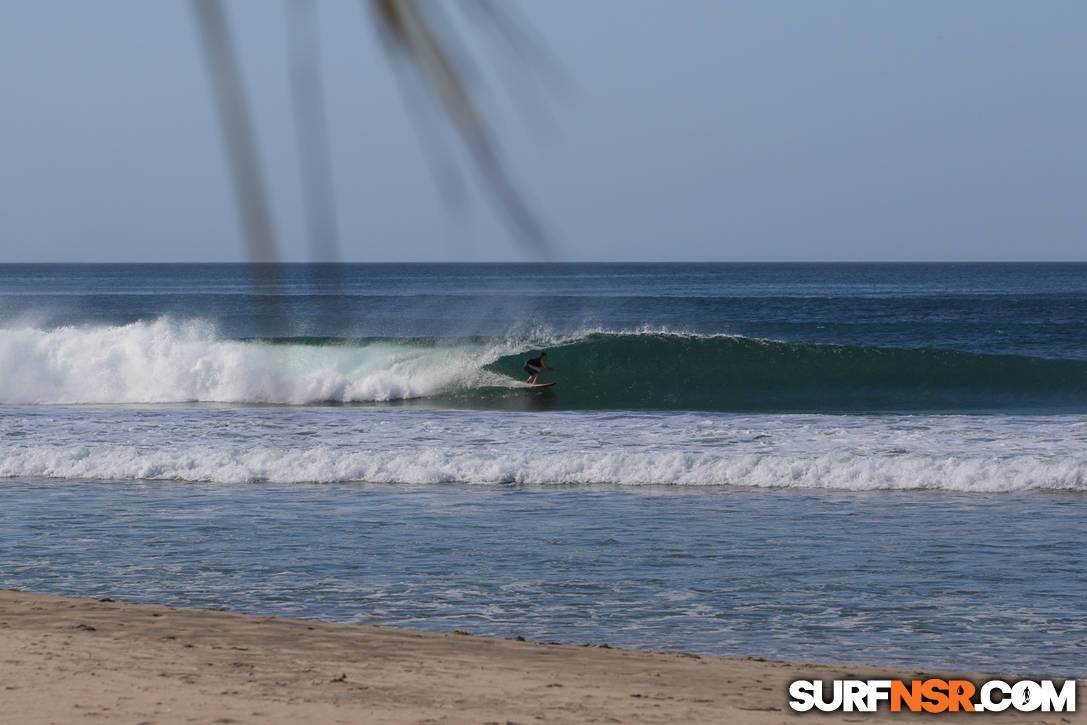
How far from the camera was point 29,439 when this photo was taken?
12047mm

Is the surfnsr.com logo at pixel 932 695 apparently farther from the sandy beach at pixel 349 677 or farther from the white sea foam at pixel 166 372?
the white sea foam at pixel 166 372

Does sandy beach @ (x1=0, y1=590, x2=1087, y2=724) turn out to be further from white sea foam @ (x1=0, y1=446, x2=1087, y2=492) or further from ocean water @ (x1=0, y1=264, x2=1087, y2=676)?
white sea foam @ (x1=0, y1=446, x2=1087, y2=492)

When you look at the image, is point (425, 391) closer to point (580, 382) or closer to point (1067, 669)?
point (580, 382)

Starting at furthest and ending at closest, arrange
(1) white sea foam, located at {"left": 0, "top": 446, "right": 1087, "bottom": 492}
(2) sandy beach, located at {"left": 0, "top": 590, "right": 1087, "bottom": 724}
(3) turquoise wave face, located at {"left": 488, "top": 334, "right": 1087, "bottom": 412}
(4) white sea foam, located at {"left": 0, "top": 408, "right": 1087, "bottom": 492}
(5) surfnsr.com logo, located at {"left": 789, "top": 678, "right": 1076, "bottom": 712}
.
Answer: (3) turquoise wave face, located at {"left": 488, "top": 334, "right": 1087, "bottom": 412} < (4) white sea foam, located at {"left": 0, "top": 408, "right": 1087, "bottom": 492} < (1) white sea foam, located at {"left": 0, "top": 446, "right": 1087, "bottom": 492} < (5) surfnsr.com logo, located at {"left": 789, "top": 678, "right": 1076, "bottom": 712} < (2) sandy beach, located at {"left": 0, "top": 590, "right": 1087, "bottom": 724}

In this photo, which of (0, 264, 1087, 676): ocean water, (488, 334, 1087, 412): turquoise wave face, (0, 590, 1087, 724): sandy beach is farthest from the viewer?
(488, 334, 1087, 412): turquoise wave face

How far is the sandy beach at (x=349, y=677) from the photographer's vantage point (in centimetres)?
418

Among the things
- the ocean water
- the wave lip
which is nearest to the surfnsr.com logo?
the ocean water

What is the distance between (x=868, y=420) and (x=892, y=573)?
24.1ft

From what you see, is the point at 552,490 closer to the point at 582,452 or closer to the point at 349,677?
the point at 582,452

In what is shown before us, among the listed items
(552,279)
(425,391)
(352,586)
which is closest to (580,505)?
(352,586)

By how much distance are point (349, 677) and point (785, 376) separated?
17.8 metres

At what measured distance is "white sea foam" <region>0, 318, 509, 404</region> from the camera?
19.6 metres

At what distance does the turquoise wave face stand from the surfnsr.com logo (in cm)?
1424

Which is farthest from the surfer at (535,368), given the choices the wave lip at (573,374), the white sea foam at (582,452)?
the white sea foam at (582,452)
